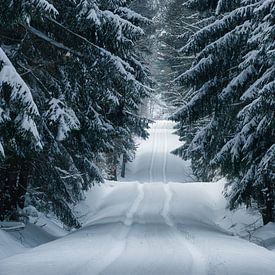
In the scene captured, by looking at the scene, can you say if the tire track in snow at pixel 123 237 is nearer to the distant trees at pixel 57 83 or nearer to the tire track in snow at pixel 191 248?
the tire track in snow at pixel 191 248

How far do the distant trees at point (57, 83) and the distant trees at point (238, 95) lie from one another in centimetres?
239

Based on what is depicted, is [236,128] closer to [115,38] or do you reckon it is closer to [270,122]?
[270,122]

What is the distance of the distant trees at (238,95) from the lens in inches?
488

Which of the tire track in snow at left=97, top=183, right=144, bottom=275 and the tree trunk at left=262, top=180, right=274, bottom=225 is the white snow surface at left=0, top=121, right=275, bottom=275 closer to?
the tire track in snow at left=97, top=183, right=144, bottom=275

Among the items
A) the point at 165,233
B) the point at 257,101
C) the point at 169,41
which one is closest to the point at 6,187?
the point at 165,233

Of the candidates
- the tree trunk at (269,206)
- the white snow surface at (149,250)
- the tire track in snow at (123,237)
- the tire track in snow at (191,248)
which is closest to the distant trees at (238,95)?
the tree trunk at (269,206)

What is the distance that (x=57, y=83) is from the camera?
12961 mm

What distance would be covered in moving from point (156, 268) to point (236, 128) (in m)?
7.80

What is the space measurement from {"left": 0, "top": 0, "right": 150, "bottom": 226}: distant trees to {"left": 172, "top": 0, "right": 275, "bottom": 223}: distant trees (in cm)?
239

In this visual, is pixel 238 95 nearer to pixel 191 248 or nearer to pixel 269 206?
pixel 269 206

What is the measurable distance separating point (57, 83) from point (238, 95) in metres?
5.53

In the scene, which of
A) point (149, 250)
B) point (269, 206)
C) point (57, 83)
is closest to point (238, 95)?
point (269, 206)

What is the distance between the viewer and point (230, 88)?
14289 millimetres

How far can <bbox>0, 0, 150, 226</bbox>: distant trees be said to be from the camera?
29.8 ft
